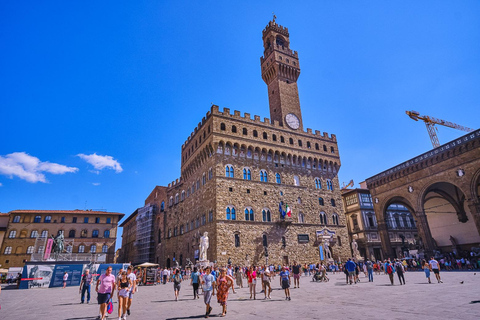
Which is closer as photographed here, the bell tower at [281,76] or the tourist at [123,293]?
the tourist at [123,293]

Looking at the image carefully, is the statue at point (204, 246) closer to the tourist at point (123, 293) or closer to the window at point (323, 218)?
the window at point (323, 218)

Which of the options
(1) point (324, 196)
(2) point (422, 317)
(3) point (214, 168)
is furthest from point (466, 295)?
(1) point (324, 196)

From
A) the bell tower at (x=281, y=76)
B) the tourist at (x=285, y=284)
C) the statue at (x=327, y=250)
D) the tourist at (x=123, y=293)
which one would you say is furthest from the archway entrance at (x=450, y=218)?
the tourist at (x=123, y=293)

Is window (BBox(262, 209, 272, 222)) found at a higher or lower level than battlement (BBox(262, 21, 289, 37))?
lower

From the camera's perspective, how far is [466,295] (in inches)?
371

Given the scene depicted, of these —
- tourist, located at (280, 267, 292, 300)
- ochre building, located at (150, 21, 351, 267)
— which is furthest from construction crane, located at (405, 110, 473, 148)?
tourist, located at (280, 267, 292, 300)

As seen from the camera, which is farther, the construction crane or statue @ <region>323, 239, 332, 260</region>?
the construction crane

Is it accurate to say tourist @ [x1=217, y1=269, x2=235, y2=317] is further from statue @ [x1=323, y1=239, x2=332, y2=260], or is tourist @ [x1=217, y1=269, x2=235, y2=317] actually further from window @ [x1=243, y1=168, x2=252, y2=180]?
statue @ [x1=323, y1=239, x2=332, y2=260]

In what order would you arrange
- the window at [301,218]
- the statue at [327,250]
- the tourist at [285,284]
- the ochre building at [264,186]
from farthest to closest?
the window at [301,218] → the statue at [327,250] → the ochre building at [264,186] → the tourist at [285,284]

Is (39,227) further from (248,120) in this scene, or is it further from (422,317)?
(422,317)

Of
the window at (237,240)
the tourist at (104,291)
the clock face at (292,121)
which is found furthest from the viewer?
the clock face at (292,121)

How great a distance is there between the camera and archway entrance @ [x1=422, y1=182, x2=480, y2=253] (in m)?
29.1

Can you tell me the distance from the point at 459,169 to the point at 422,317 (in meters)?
24.6

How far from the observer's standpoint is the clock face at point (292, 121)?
1406 inches
